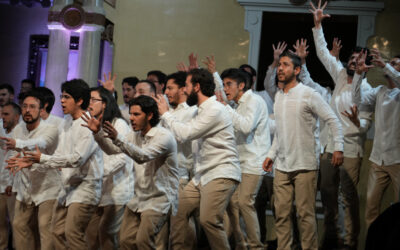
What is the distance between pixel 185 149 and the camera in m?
6.09

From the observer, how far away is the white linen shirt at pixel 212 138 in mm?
5023

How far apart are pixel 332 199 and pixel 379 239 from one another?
413 cm

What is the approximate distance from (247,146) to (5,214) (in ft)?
9.18

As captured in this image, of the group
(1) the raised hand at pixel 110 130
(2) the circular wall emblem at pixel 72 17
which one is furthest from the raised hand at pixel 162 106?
(2) the circular wall emblem at pixel 72 17

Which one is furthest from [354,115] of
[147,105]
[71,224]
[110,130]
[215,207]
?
[71,224]

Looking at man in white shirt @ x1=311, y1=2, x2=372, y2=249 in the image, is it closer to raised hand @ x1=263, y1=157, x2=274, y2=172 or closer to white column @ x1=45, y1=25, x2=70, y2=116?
raised hand @ x1=263, y1=157, x2=274, y2=172

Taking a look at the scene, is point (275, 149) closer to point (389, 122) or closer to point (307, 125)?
point (307, 125)

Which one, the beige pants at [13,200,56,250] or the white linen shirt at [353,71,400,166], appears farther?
the white linen shirt at [353,71,400,166]

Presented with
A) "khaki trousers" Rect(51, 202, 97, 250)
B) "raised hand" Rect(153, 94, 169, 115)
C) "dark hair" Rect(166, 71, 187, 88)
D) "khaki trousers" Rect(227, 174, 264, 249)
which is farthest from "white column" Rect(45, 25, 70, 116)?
"raised hand" Rect(153, 94, 169, 115)

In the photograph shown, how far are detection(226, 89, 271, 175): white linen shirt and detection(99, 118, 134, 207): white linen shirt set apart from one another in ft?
3.66

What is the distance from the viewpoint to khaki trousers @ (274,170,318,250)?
5.30 meters

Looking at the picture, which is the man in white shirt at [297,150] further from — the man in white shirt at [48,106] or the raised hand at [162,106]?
the man in white shirt at [48,106]

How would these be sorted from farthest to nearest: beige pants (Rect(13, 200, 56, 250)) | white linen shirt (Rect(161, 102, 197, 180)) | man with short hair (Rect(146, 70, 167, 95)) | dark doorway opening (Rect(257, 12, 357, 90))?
dark doorway opening (Rect(257, 12, 357, 90)) < man with short hair (Rect(146, 70, 167, 95)) < white linen shirt (Rect(161, 102, 197, 180)) < beige pants (Rect(13, 200, 56, 250))

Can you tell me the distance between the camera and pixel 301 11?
9125 mm
